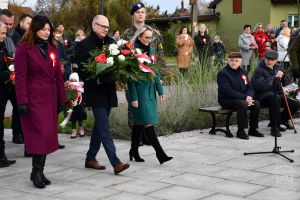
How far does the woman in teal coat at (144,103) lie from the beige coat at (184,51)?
27.6 feet

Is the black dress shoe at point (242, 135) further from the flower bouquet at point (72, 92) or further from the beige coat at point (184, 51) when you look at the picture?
the beige coat at point (184, 51)

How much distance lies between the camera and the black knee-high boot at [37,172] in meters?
6.93

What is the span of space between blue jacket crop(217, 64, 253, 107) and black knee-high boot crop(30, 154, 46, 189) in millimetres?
4356

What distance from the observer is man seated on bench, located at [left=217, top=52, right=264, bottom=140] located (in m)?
10.4

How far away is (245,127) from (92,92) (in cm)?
362

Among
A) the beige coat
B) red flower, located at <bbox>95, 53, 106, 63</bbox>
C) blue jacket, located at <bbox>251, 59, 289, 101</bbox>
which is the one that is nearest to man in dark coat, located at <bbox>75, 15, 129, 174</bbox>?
red flower, located at <bbox>95, 53, 106, 63</bbox>

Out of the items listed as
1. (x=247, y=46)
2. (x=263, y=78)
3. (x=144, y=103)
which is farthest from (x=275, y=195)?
(x=247, y=46)

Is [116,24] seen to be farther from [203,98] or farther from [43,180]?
[43,180]

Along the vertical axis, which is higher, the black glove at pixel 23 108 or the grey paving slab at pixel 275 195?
the black glove at pixel 23 108

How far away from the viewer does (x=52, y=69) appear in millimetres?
7113

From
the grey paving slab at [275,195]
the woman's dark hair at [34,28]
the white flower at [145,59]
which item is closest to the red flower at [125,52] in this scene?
the white flower at [145,59]

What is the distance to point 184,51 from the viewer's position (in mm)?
17578

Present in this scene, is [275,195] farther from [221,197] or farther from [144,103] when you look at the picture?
[144,103]

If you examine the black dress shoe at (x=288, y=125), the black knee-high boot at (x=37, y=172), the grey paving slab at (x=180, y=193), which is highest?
the black knee-high boot at (x=37, y=172)
